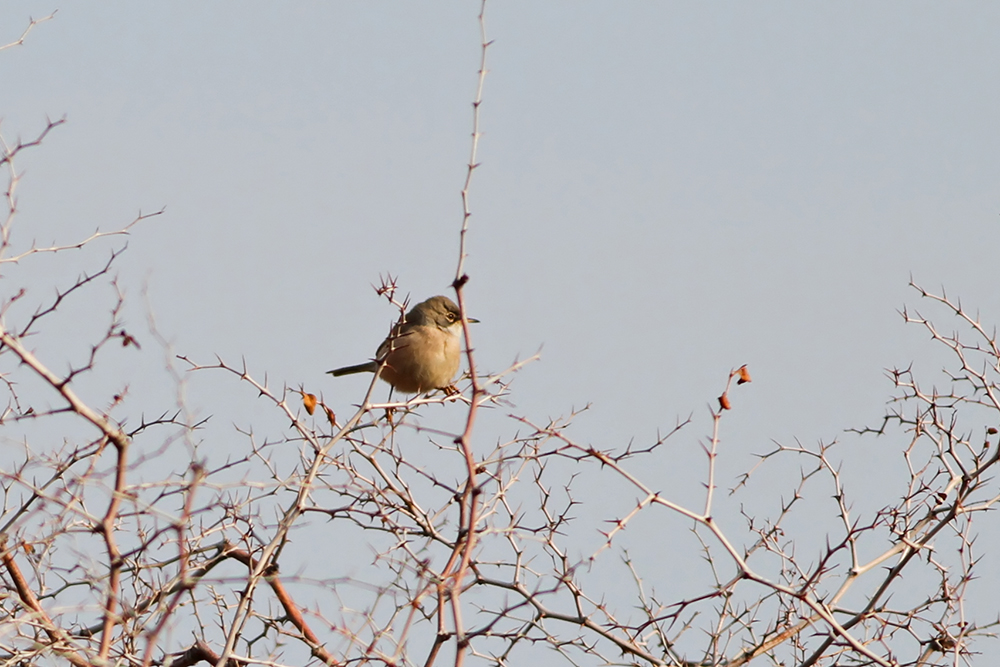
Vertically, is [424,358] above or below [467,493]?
above

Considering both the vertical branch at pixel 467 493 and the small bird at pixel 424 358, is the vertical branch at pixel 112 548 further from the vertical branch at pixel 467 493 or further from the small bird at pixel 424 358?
the small bird at pixel 424 358

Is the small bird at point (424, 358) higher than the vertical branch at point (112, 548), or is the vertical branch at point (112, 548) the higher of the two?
the small bird at point (424, 358)

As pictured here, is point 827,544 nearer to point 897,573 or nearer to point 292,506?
point 897,573

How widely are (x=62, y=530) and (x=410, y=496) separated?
1.66 metres

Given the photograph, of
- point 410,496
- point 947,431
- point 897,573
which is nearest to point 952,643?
point 897,573

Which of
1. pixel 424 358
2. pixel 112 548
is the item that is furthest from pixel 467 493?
pixel 424 358

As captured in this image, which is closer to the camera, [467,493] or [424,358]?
[467,493]

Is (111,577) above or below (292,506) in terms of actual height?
below

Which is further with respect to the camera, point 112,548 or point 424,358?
point 424,358

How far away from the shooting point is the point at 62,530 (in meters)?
3.71

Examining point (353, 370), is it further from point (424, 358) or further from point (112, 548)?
point (112, 548)

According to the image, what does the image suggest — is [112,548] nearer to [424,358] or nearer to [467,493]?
[467,493]

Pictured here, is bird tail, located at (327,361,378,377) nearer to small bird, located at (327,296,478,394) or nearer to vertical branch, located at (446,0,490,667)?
small bird, located at (327,296,478,394)

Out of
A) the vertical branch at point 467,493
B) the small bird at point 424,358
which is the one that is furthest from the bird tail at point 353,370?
the vertical branch at point 467,493
